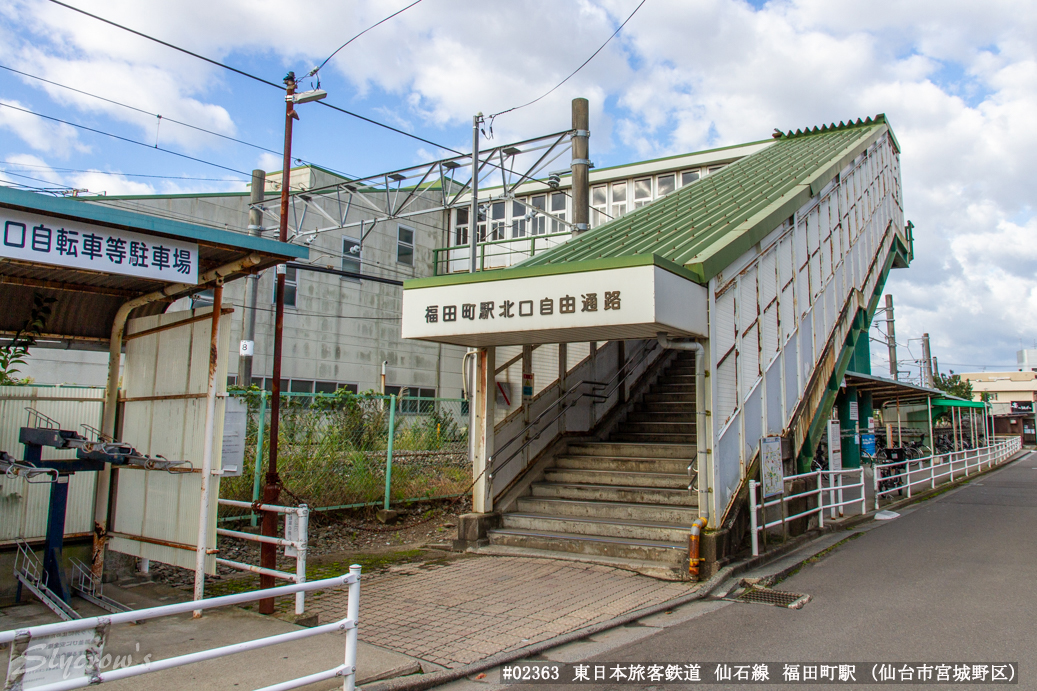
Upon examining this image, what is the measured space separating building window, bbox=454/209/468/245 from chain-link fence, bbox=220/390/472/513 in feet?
58.0

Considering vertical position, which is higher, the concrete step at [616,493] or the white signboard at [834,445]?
the white signboard at [834,445]

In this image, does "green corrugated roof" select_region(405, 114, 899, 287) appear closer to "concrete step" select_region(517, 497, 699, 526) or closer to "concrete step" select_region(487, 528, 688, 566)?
"concrete step" select_region(517, 497, 699, 526)

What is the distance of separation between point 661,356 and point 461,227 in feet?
56.9

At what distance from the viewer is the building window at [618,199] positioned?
29.0 meters

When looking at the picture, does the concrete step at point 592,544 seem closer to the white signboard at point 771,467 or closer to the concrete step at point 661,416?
the white signboard at point 771,467

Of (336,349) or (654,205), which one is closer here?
(654,205)

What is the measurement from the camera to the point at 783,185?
13.6 meters

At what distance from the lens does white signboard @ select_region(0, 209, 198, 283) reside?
199 inches

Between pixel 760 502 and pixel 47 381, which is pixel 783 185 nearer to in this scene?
pixel 760 502

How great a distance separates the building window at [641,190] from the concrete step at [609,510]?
19705mm

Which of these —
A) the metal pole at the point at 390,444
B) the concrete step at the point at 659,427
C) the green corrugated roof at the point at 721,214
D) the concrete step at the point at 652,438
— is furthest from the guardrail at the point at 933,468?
the metal pole at the point at 390,444

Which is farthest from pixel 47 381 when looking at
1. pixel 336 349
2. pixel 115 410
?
pixel 115 410

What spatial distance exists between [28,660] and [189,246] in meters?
3.72
